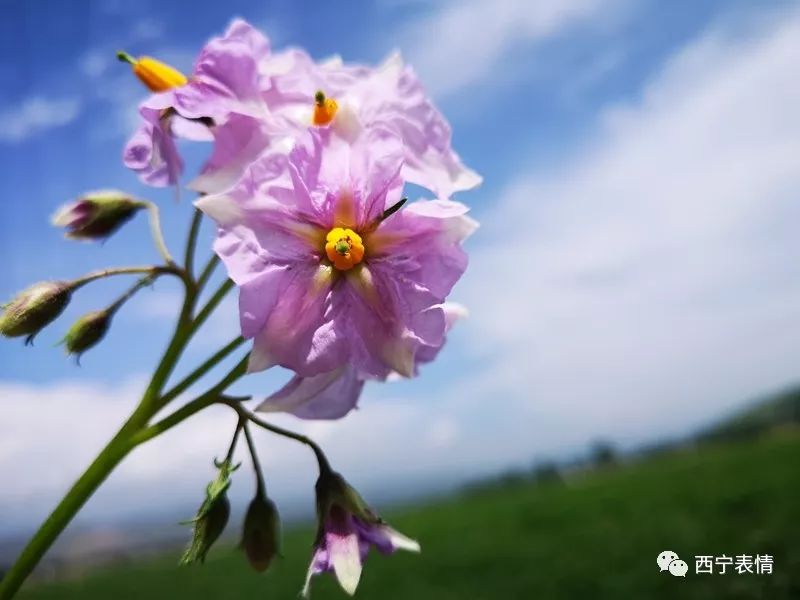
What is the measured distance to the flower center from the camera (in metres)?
1.07

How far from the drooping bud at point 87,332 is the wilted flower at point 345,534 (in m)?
0.45

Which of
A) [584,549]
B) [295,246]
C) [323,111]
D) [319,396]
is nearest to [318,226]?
[295,246]

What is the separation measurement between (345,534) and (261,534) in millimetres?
179

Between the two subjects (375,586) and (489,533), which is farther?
(489,533)

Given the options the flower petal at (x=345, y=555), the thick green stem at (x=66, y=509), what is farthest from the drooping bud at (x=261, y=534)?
the thick green stem at (x=66, y=509)

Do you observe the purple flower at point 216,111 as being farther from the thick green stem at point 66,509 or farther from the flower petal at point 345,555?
the flower petal at point 345,555

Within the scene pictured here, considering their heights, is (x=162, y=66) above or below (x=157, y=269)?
above

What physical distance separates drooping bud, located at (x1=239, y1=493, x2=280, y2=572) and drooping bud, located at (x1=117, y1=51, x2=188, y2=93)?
0.72m

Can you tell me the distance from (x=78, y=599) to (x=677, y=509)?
12.0m

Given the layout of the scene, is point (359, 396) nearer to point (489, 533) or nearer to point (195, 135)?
point (195, 135)

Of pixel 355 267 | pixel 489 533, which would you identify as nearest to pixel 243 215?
pixel 355 267

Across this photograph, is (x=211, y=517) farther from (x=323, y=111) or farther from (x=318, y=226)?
(x=323, y=111)

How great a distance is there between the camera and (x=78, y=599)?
53.0 feet

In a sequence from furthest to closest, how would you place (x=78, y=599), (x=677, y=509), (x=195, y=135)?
(x=78, y=599), (x=677, y=509), (x=195, y=135)
